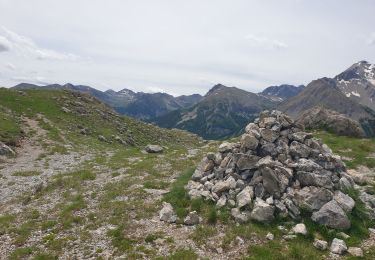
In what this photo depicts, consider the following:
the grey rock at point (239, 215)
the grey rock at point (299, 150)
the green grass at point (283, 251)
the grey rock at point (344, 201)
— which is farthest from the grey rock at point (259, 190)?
the grey rock at point (299, 150)

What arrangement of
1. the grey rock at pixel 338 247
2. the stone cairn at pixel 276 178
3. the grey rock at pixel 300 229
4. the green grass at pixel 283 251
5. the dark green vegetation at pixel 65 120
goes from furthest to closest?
the dark green vegetation at pixel 65 120 < the stone cairn at pixel 276 178 < the grey rock at pixel 300 229 < the grey rock at pixel 338 247 < the green grass at pixel 283 251

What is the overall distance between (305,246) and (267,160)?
9535mm

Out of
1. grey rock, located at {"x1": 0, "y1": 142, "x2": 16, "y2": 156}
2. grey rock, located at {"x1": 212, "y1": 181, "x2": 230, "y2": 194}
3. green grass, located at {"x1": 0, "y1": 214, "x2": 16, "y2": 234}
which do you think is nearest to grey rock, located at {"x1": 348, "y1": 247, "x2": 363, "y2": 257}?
grey rock, located at {"x1": 212, "y1": 181, "x2": 230, "y2": 194}

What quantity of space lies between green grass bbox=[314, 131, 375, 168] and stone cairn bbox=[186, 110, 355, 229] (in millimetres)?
10150

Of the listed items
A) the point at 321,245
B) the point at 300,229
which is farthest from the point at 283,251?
the point at 300,229

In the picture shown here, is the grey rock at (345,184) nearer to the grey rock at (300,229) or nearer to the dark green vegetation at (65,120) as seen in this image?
the grey rock at (300,229)

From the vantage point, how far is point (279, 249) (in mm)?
25109

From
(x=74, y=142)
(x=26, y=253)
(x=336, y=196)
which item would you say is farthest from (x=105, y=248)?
(x=74, y=142)

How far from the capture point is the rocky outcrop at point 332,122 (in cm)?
6606

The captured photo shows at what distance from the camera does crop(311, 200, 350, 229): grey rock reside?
27641mm

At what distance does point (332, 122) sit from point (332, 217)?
1745 inches

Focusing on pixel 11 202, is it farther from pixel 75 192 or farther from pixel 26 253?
pixel 26 253

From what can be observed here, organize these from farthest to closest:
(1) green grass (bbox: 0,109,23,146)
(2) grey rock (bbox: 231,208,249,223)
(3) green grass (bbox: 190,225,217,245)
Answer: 1. (1) green grass (bbox: 0,109,23,146)
2. (2) grey rock (bbox: 231,208,249,223)
3. (3) green grass (bbox: 190,225,217,245)

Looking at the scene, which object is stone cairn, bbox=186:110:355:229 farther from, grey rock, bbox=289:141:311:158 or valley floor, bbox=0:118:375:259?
valley floor, bbox=0:118:375:259
